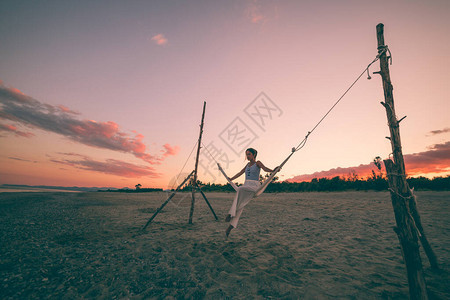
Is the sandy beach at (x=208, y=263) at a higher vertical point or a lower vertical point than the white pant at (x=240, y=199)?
lower

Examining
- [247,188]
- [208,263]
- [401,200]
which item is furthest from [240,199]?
[401,200]

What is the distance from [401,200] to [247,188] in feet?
11.5

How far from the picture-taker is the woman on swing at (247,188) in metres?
5.54

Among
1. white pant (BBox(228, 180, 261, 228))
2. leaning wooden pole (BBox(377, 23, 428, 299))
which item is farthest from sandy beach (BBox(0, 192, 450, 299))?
white pant (BBox(228, 180, 261, 228))

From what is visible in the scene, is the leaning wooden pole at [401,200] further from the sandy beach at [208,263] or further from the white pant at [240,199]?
the white pant at [240,199]

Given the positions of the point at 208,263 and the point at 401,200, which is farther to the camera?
the point at 208,263

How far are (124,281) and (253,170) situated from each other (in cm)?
436

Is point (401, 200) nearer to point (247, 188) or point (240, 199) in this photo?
point (247, 188)

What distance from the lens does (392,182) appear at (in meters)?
3.43

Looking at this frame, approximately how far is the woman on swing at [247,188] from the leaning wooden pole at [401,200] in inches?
118

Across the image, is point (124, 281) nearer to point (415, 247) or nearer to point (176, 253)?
point (176, 253)

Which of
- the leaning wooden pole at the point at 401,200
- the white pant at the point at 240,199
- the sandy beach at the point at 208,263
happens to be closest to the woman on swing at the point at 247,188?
the white pant at the point at 240,199

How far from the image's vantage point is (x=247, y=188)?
18.4 feet

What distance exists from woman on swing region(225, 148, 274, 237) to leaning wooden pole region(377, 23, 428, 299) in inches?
118
